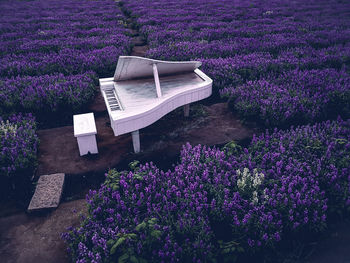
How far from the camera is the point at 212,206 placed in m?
2.55

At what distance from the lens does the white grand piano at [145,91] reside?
10.7 ft

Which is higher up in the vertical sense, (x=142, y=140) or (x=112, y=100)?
(x=112, y=100)

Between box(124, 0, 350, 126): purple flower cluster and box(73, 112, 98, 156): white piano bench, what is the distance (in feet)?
8.96

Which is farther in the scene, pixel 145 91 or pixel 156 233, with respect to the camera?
pixel 145 91

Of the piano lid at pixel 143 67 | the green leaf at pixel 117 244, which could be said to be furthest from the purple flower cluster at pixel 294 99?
the green leaf at pixel 117 244

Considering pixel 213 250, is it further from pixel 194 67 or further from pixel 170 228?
pixel 194 67

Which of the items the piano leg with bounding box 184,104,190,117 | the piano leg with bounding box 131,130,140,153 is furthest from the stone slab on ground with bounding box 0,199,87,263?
the piano leg with bounding box 184,104,190,117

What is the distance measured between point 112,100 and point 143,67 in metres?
0.72

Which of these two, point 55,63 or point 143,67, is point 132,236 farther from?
point 55,63

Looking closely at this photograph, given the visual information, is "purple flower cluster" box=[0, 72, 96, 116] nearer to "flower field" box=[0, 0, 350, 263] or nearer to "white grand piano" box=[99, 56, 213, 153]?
"flower field" box=[0, 0, 350, 263]

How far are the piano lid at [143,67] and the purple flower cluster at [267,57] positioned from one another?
132 centimetres

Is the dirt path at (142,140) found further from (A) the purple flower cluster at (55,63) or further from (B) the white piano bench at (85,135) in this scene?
(A) the purple flower cluster at (55,63)

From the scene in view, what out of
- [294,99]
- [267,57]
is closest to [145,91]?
[294,99]

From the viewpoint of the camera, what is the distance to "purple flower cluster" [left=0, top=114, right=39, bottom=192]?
130 inches
